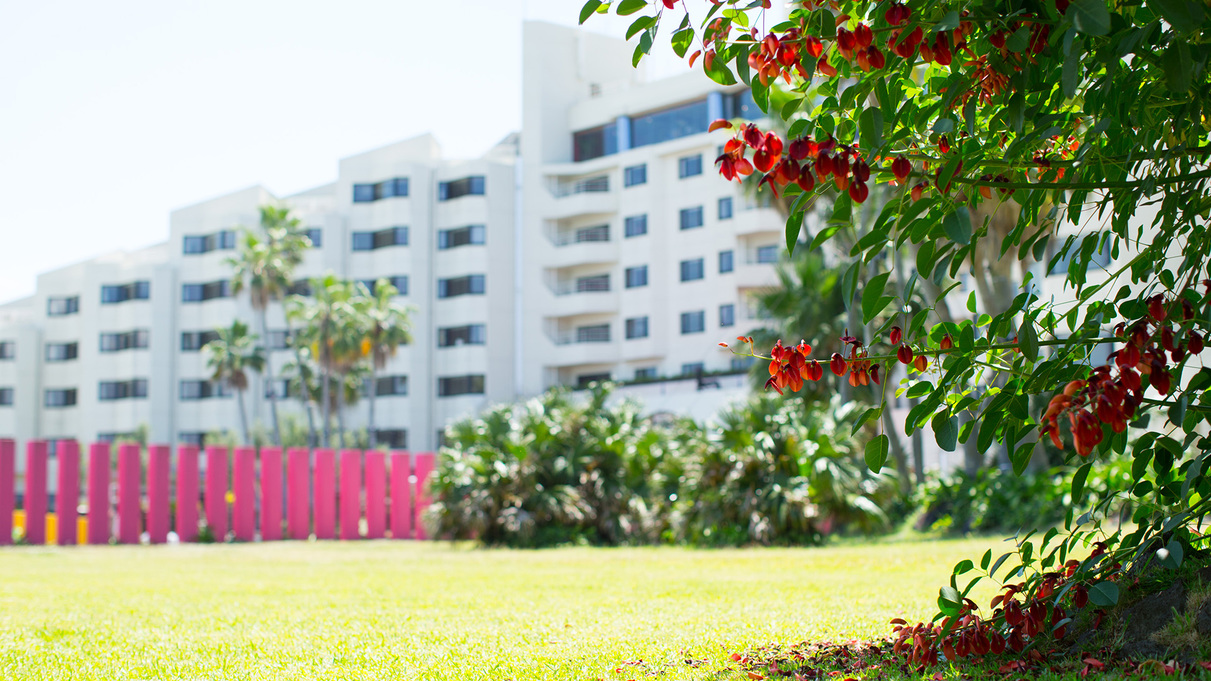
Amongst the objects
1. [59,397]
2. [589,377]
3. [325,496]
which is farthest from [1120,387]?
[59,397]

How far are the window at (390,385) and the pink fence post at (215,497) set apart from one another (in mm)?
32122

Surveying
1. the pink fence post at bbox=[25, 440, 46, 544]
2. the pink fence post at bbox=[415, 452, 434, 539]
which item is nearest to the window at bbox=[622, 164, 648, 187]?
the pink fence post at bbox=[415, 452, 434, 539]

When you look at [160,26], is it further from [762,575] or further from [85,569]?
[762,575]

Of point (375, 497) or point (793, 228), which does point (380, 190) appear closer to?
point (375, 497)

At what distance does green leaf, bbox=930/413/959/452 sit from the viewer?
322cm

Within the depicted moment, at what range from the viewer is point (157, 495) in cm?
2209

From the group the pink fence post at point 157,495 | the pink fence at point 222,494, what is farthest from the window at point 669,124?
the pink fence post at point 157,495

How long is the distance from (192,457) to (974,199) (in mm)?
22566

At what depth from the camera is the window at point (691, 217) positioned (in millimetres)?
51594

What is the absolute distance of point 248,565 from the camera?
14477 millimetres

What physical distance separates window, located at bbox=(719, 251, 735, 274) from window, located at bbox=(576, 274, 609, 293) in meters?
6.92

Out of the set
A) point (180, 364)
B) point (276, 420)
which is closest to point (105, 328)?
point (180, 364)

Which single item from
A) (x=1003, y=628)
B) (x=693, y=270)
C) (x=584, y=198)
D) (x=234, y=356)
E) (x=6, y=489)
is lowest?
(x=1003, y=628)

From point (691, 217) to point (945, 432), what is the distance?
4911 centimetres
